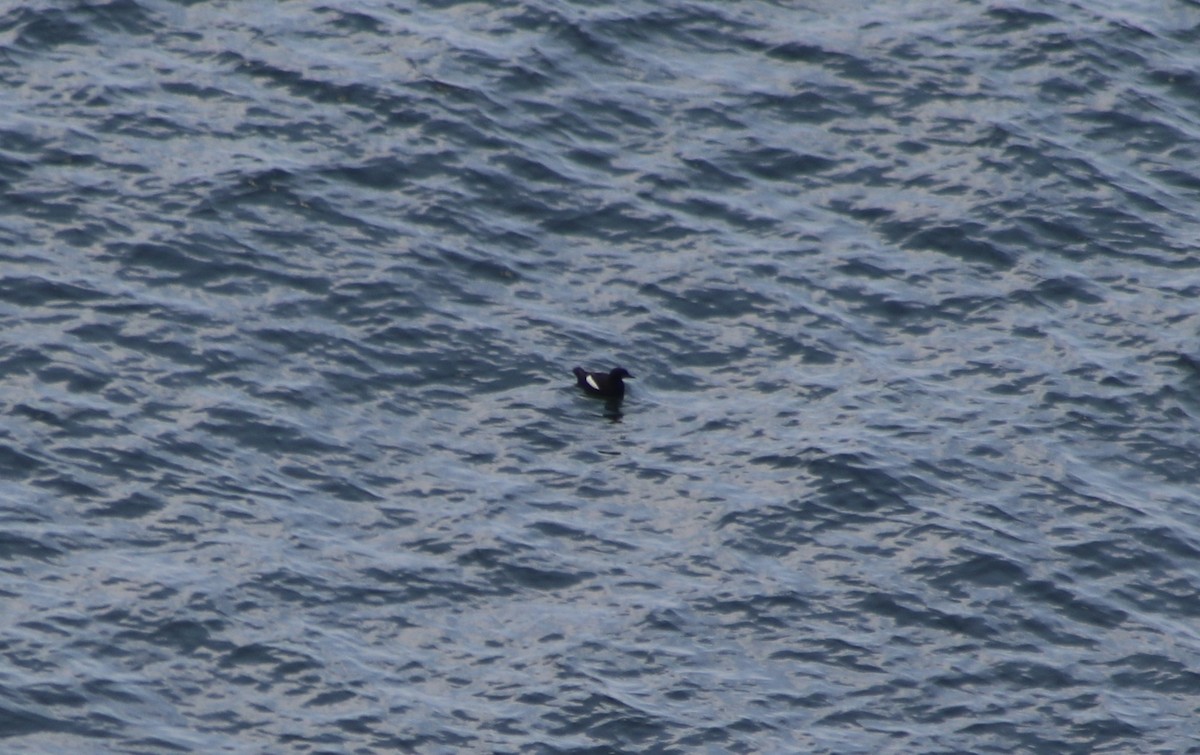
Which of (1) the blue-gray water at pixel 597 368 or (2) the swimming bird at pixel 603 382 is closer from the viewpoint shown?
(1) the blue-gray water at pixel 597 368

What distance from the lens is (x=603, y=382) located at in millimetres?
26750

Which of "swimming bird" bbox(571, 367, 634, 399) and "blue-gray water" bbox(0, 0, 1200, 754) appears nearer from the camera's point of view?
"blue-gray water" bbox(0, 0, 1200, 754)

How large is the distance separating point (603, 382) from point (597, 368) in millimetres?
1085

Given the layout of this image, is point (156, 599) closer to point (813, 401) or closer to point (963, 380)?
point (813, 401)

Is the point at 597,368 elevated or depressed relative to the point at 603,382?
depressed

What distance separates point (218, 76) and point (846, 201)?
11.0 meters

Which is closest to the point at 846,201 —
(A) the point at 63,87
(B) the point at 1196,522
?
(B) the point at 1196,522

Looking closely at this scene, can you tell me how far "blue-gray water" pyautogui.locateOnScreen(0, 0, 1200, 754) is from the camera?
2216 cm

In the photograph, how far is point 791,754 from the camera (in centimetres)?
2142

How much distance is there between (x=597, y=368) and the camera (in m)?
27.8

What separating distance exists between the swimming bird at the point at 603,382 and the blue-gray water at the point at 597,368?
43 cm

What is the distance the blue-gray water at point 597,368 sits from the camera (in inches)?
872

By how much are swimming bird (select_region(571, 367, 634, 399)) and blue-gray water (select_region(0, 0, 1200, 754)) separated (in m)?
0.43

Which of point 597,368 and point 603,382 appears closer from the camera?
point 603,382
